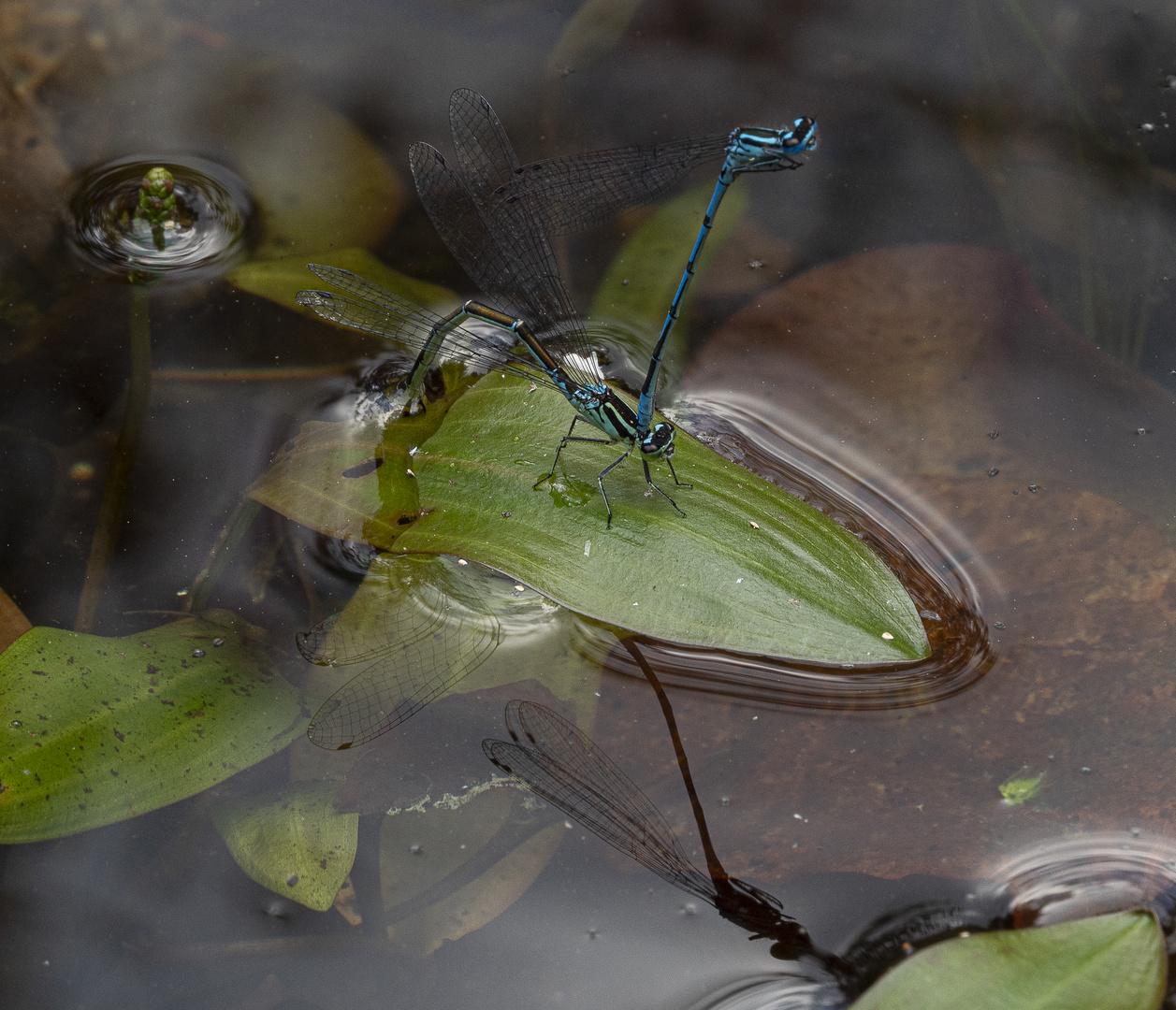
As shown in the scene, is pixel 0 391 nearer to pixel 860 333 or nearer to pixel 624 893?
pixel 624 893

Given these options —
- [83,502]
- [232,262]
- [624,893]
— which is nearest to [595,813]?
[624,893]

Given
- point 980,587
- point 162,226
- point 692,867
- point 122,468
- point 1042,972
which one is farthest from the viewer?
point 162,226

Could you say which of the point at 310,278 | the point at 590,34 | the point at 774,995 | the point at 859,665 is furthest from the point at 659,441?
the point at 590,34

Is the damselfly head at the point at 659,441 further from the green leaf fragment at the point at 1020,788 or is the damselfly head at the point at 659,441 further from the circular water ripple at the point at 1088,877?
the circular water ripple at the point at 1088,877

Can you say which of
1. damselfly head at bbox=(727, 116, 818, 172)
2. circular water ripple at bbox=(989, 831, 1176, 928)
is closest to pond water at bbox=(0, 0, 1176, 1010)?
circular water ripple at bbox=(989, 831, 1176, 928)

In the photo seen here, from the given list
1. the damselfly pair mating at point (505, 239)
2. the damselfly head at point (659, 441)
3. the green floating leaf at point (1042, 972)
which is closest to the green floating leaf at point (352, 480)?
the damselfly pair mating at point (505, 239)

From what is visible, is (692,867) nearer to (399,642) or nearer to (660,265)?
(399,642)

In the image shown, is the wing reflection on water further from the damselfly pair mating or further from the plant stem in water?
the plant stem in water
